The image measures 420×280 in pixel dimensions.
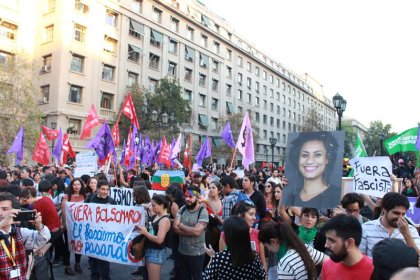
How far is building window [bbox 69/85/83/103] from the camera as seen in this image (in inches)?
1270

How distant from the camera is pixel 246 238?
303 centimetres

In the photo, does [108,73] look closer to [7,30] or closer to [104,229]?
[7,30]

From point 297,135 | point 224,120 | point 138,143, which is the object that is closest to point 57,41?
point 138,143

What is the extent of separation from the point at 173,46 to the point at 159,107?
454 inches

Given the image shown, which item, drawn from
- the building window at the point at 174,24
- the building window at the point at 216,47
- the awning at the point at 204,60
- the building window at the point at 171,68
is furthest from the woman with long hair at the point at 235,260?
the building window at the point at 216,47

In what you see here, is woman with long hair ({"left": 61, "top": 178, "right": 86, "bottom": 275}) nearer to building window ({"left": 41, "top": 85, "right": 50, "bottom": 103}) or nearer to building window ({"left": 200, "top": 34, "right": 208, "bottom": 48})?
building window ({"left": 41, "top": 85, "right": 50, "bottom": 103})

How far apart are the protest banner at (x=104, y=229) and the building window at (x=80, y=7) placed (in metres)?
29.9

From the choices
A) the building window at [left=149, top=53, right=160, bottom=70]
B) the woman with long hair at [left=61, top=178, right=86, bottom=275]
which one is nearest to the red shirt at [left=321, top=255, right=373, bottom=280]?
the woman with long hair at [left=61, top=178, right=86, bottom=275]

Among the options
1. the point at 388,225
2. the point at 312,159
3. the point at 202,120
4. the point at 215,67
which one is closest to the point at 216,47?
the point at 215,67

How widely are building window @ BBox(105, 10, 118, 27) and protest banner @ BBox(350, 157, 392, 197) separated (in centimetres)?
3356

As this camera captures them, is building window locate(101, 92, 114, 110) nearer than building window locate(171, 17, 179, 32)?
Yes

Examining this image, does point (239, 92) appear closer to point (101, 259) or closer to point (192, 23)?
point (192, 23)

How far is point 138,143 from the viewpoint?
774 inches

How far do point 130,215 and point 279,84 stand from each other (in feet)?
215
